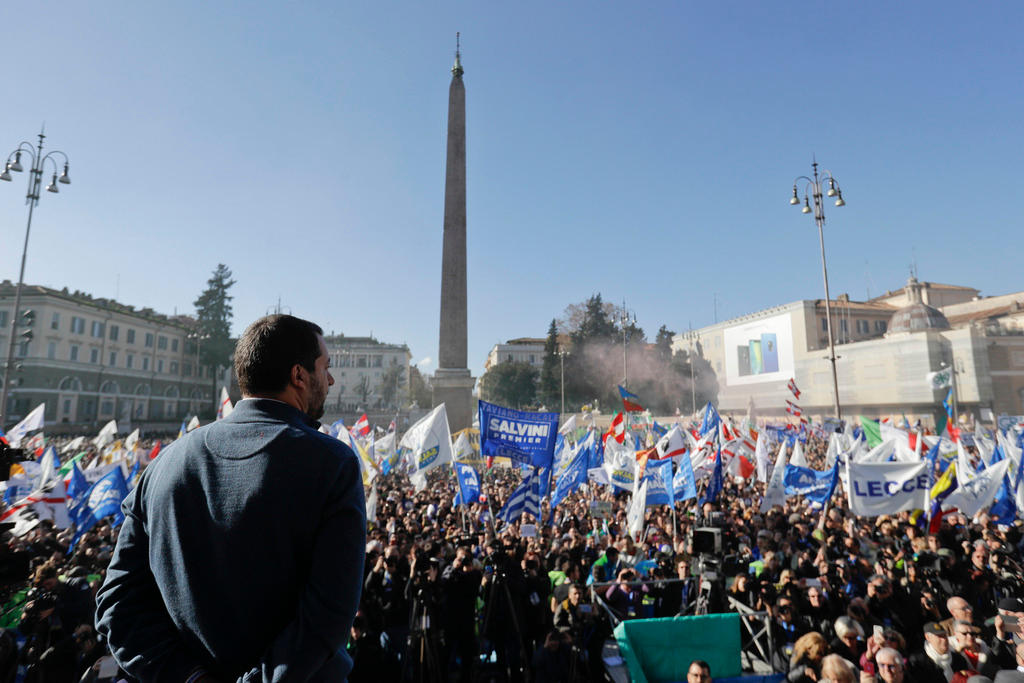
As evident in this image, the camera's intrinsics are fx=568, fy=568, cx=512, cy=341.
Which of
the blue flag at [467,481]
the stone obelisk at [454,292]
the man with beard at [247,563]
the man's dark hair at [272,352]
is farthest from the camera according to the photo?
the stone obelisk at [454,292]

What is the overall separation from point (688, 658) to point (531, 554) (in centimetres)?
251

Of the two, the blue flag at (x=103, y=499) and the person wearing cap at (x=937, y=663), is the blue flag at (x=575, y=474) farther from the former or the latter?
the blue flag at (x=103, y=499)

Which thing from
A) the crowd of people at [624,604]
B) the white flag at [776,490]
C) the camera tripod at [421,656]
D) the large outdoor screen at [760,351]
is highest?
A: the large outdoor screen at [760,351]

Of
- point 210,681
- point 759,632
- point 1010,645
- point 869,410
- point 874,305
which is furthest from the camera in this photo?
point 874,305

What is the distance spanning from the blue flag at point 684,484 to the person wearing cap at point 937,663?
5157mm

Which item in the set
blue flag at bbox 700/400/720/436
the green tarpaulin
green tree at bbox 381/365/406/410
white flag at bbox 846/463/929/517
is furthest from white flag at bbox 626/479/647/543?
green tree at bbox 381/365/406/410

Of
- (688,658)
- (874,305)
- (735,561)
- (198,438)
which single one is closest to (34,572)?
(688,658)

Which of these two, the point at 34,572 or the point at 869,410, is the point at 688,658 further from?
the point at 869,410

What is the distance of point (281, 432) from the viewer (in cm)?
121

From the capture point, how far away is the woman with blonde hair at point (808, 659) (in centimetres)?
436

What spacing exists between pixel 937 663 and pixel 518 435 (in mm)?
5654

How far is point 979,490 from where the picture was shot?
27.5ft

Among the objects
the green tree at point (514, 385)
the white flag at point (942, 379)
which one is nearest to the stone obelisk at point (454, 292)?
the white flag at point (942, 379)

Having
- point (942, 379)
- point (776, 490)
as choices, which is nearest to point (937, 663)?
point (776, 490)
